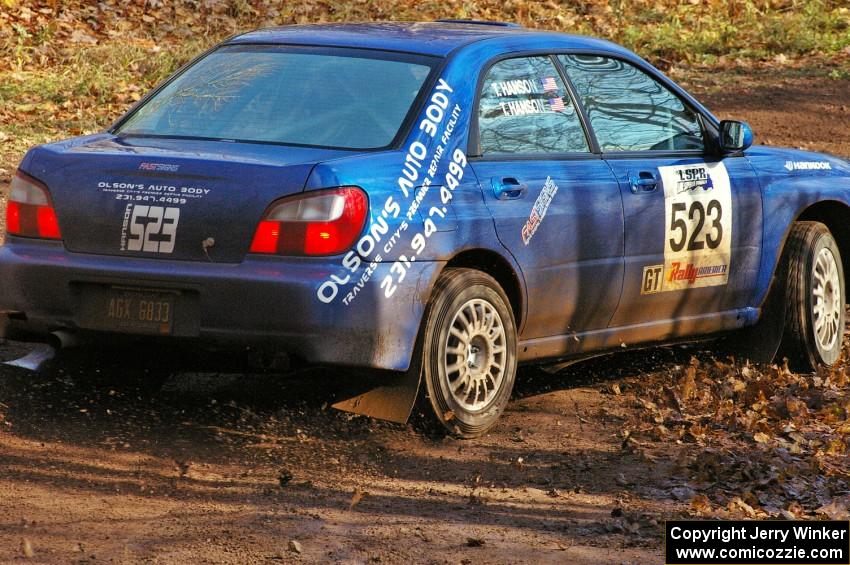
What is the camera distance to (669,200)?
251 inches

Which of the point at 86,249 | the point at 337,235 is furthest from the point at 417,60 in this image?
the point at 86,249

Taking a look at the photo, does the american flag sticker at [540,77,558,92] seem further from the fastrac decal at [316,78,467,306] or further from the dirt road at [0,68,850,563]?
the dirt road at [0,68,850,563]

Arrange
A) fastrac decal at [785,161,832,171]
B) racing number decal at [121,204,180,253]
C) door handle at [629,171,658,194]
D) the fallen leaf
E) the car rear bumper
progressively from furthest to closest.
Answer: fastrac decal at [785,161,832,171]
door handle at [629,171,658,194]
racing number decal at [121,204,180,253]
the car rear bumper
the fallen leaf

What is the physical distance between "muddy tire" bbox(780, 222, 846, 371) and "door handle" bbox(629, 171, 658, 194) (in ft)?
3.91

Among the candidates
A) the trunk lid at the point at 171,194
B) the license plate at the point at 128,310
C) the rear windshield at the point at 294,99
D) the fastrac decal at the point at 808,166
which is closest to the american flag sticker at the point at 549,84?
the rear windshield at the point at 294,99

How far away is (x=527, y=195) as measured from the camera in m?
5.68

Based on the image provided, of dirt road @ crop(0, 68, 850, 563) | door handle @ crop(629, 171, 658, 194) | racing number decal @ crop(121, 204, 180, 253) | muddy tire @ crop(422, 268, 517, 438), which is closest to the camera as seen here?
dirt road @ crop(0, 68, 850, 563)

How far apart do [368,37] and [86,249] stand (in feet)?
5.14

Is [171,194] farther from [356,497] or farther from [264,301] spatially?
[356,497]

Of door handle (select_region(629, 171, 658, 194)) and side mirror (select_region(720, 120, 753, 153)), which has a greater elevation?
side mirror (select_region(720, 120, 753, 153))

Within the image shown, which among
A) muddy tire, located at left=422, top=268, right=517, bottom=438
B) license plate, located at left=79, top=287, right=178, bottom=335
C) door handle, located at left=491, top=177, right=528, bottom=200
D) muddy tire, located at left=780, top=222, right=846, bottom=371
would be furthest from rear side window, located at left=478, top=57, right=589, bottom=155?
muddy tire, located at left=780, top=222, right=846, bottom=371

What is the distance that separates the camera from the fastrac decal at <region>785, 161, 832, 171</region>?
7.13 m

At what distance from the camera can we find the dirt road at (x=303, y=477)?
14.0ft

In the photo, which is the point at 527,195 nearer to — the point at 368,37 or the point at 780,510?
the point at 368,37
